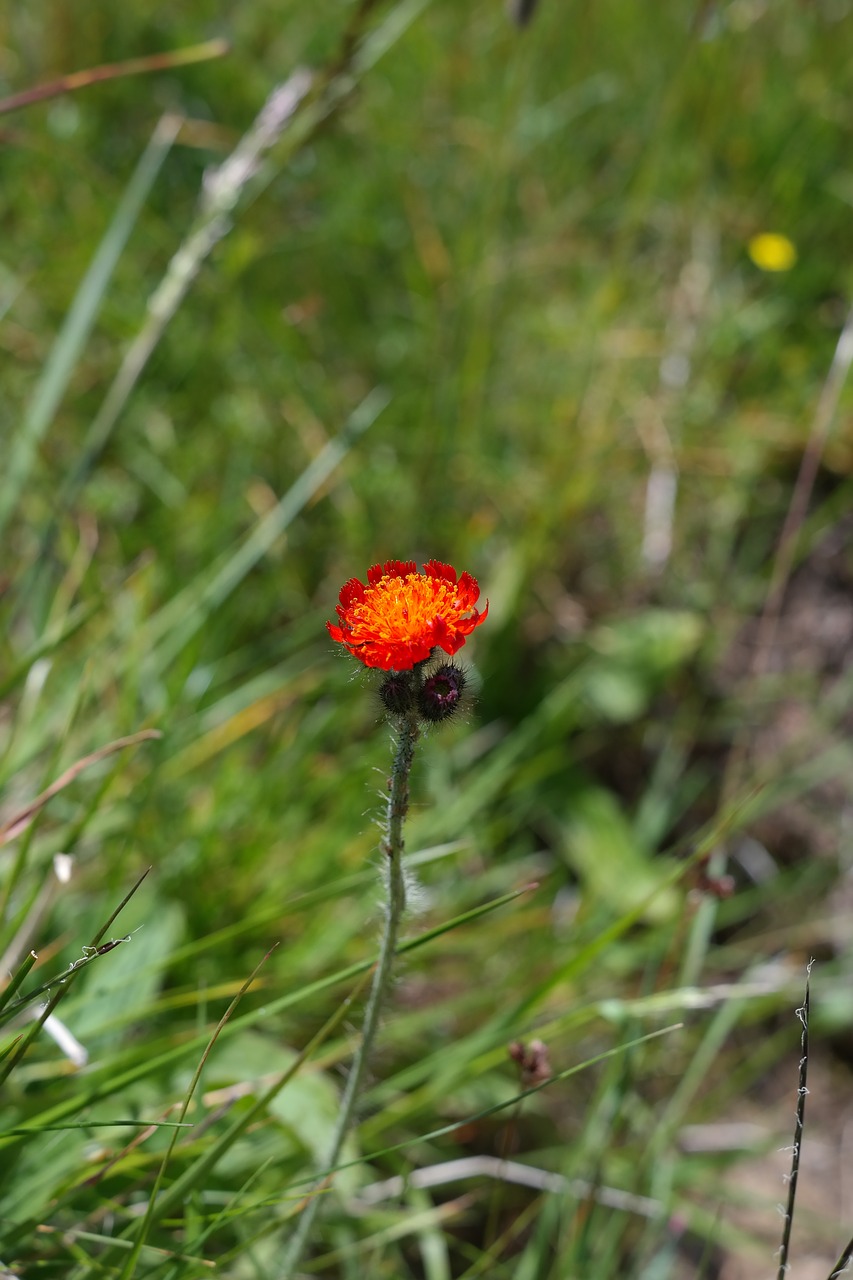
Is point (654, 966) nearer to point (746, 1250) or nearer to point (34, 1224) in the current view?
point (746, 1250)

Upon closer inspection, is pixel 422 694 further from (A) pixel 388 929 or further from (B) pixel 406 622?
(A) pixel 388 929

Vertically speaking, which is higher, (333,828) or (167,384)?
(167,384)

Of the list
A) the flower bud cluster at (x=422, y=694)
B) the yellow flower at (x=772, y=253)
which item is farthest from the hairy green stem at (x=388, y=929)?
the yellow flower at (x=772, y=253)

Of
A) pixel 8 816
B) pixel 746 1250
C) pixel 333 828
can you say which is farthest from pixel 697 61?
pixel 746 1250

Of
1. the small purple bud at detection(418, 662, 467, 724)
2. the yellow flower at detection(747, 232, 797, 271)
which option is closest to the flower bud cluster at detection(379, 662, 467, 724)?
the small purple bud at detection(418, 662, 467, 724)

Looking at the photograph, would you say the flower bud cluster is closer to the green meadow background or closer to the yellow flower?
the green meadow background

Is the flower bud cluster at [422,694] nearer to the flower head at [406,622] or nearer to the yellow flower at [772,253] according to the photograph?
the flower head at [406,622]
